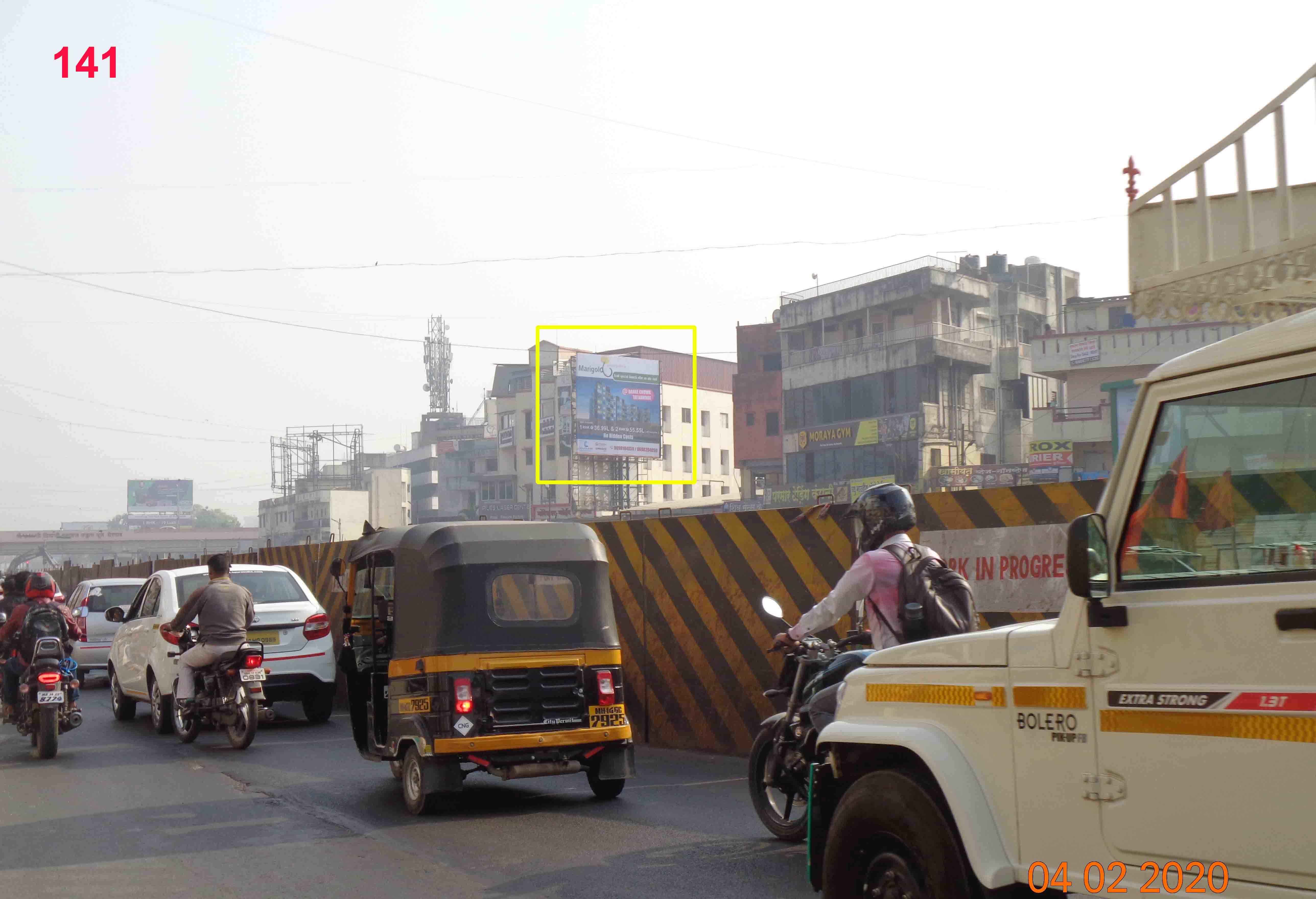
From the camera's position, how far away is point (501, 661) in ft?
26.8

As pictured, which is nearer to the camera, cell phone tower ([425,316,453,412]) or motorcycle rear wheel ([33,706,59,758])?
motorcycle rear wheel ([33,706,59,758])

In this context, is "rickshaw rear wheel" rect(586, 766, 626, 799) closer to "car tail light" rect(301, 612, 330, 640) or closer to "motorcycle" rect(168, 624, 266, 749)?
"motorcycle" rect(168, 624, 266, 749)

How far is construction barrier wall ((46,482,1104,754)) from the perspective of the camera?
805 cm

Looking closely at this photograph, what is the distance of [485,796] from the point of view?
888 centimetres

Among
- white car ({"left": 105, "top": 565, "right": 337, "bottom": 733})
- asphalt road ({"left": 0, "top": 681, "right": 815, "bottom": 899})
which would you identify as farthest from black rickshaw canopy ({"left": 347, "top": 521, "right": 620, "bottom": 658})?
white car ({"left": 105, "top": 565, "right": 337, "bottom": 733})

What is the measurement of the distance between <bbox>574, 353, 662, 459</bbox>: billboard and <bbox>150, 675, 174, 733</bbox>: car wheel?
2771 inches

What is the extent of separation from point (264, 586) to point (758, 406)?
6228cm

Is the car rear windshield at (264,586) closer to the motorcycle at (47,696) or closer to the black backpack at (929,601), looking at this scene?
the motorcycle at (47,696)

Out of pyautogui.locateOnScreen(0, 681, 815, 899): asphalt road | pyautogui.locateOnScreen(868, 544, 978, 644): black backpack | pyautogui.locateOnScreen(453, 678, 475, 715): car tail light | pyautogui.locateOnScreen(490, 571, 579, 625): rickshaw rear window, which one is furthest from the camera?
pyautogui.locateOnScreen(490, 571, 579, 625): rickshaw rear window

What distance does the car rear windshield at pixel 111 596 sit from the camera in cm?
2098

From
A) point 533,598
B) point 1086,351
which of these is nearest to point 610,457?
point 1086,351

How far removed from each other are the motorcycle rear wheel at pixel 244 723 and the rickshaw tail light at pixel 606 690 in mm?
4534

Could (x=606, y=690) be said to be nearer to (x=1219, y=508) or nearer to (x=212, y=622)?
(x=212, y=622)
